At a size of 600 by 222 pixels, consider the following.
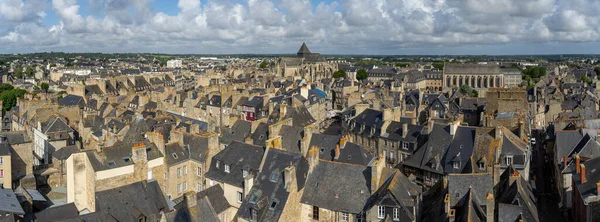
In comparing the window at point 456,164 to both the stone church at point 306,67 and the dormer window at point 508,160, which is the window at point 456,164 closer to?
the dormer window at point 508,160

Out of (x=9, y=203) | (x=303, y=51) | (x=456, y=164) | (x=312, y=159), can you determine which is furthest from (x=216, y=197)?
(x=303, y=51)

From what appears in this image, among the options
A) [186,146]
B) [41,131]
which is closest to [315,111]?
[186,146]

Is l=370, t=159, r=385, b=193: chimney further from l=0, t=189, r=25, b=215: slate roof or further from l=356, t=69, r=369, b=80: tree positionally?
l=356, t=69, r=369, b=80: tree

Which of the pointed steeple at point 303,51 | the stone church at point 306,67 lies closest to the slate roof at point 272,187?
the stone church at point 306,67

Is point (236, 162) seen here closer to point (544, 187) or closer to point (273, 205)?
point (273, 205)

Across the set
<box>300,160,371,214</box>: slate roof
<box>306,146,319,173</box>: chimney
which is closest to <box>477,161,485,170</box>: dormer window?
<box>300,160,371,214</box>: slate roof

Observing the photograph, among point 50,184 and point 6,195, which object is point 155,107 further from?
point 6,195
